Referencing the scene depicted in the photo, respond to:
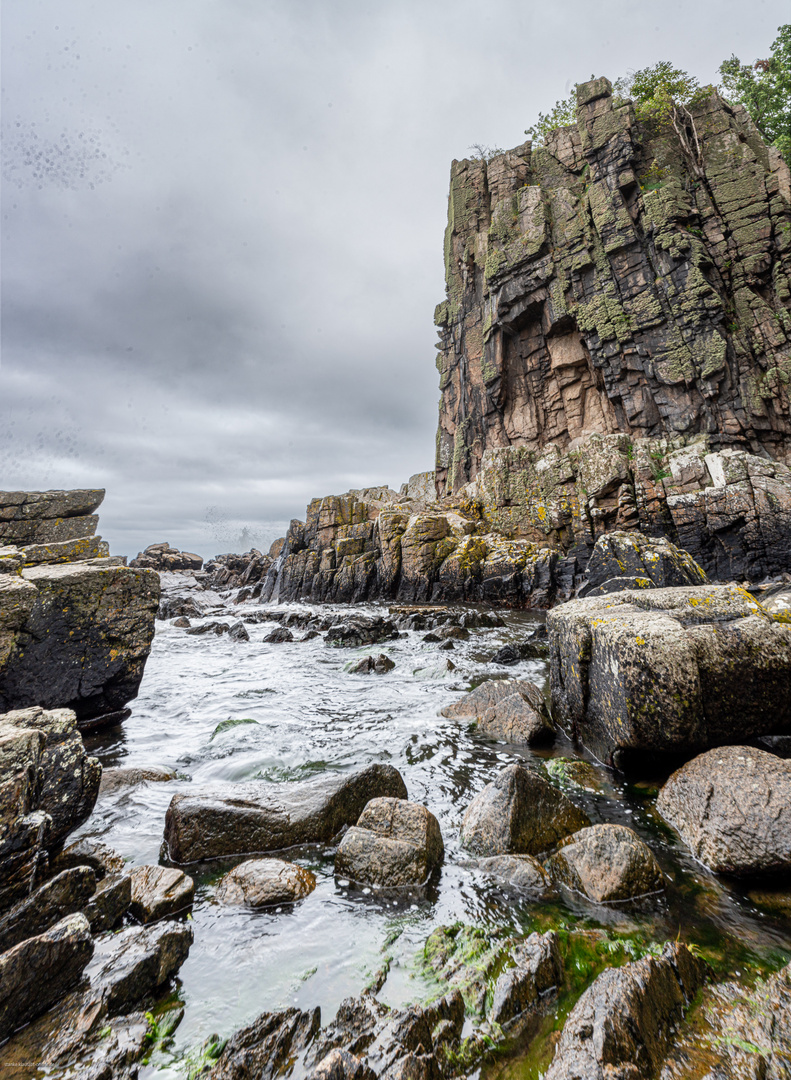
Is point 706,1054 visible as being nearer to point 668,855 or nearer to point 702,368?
point 668,855

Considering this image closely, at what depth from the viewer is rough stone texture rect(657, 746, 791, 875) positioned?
11.3 feet

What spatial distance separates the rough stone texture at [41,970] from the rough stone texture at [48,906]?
38cm

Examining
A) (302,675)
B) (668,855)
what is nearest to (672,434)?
(302,675)

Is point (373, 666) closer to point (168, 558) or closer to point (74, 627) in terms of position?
point (74, 627)

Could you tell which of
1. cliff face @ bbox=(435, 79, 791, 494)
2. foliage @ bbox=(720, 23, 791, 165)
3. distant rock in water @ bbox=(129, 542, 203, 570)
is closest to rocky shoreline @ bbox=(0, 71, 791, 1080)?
cliff face @ bbox=(435, 79, 791, 494)

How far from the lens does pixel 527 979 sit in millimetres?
2588

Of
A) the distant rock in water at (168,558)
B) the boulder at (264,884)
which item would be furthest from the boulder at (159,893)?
the distant rock in water at (168,558)

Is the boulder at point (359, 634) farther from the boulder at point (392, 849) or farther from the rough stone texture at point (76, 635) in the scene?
the boulder at point (392, 849)

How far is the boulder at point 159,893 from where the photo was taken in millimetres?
3205

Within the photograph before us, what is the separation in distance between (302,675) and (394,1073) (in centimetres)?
1112

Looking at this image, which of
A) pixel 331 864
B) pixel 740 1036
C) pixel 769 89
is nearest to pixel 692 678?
pixel 740 1036

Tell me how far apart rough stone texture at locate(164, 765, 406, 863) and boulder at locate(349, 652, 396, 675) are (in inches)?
306

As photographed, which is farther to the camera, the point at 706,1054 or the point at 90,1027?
the point at 90,1027

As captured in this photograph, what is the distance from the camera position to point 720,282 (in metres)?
34.5
